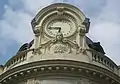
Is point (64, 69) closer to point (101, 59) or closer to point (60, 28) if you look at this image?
point (101, 59)

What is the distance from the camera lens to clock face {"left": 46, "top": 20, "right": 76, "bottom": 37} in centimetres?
3422

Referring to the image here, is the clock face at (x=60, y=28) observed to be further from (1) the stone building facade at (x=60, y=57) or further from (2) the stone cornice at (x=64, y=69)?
(2) the stone cornice at (x=64, y=69)

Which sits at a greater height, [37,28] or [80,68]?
[37,28]

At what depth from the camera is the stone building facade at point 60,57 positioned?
3159cm

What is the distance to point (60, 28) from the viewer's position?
114 feet

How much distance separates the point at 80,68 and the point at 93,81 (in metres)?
1.25

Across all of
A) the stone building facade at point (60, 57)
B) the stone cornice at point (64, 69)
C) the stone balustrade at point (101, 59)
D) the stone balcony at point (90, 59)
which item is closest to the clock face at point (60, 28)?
the stone building facade at point (60, 57)

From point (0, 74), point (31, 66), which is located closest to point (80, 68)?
point (31, 66)

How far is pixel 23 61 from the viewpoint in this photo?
33.1 meters

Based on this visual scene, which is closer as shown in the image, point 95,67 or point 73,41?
point 95,67

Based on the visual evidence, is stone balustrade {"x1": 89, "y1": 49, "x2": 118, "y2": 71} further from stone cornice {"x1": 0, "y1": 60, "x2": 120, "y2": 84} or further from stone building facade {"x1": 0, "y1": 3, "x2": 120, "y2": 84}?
stone cornice {"x1": 0, "y1": 60, "x2": 120, "y2": 84}

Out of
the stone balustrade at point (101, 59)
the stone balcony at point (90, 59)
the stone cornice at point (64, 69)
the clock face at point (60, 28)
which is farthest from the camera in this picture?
the clock face at point (60, 28)

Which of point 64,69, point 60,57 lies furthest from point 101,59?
point 64,69

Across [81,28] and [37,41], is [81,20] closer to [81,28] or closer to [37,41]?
[81,28]
